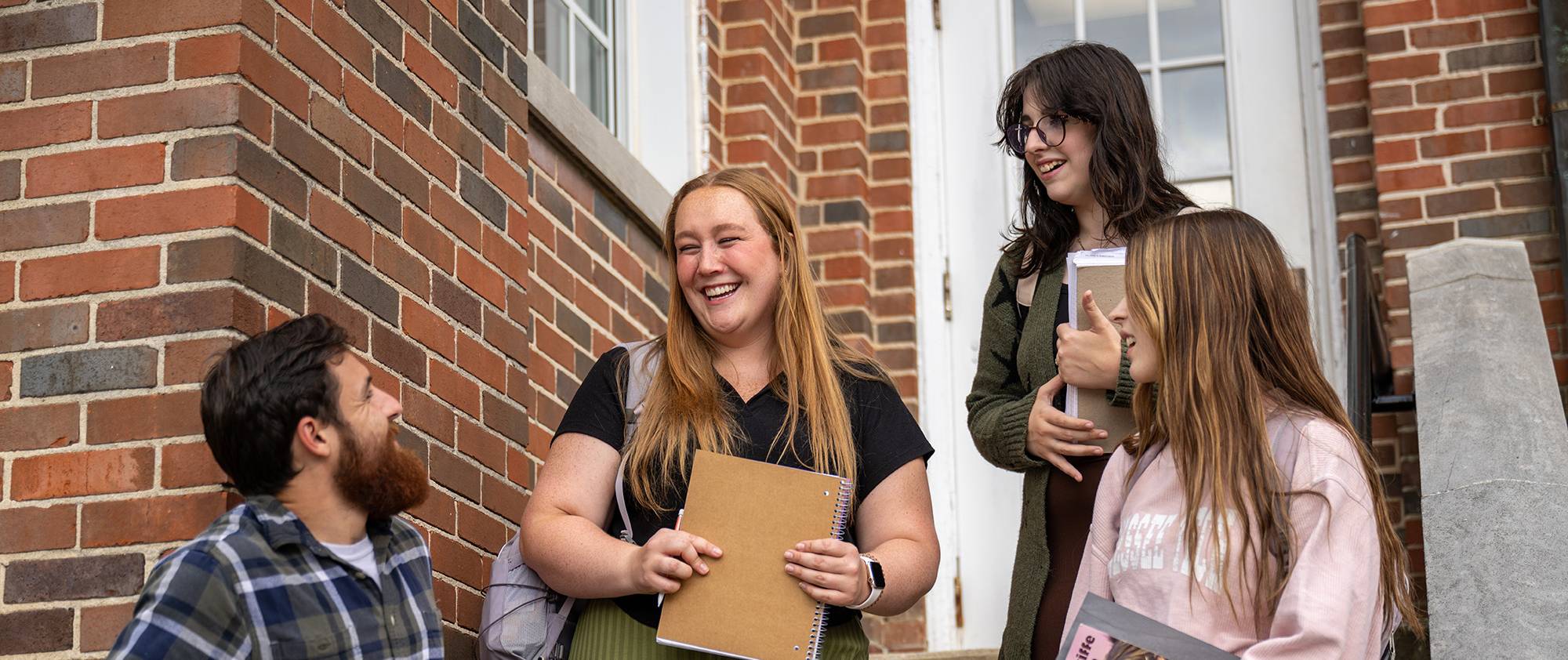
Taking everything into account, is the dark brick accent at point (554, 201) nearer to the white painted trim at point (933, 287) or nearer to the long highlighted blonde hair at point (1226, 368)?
the white painted trim at point (933, 287)

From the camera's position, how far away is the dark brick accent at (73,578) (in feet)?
8.82

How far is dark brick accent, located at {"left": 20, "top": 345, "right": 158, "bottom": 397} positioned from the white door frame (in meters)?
3.37

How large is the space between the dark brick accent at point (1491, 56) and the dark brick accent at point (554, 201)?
2822 mm

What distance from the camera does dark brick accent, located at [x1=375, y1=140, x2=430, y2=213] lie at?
325 cm

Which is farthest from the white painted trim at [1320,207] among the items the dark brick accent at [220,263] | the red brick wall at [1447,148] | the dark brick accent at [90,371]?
the dark brick accent at [90,371]

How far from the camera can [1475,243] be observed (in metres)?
4.16

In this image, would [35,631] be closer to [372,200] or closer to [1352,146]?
[372,200]

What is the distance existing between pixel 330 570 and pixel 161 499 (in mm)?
479

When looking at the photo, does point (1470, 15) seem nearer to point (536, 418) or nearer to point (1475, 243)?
point (1475, 243)

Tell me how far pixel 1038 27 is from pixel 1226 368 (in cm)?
378

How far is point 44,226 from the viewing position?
9.43 ft

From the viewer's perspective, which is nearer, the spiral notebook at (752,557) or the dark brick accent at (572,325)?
the spiral notebook at (752,557)

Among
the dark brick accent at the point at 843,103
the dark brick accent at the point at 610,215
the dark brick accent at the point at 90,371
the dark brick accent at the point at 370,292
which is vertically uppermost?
the dark brick accent at the point at 843,103

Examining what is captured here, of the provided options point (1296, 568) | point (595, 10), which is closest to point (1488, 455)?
point (1296, 568)
